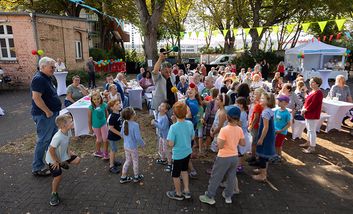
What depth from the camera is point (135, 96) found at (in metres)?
8.65

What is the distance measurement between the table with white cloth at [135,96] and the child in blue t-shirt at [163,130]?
408 centimetres

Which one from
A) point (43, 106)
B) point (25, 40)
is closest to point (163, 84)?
point (43, 106)

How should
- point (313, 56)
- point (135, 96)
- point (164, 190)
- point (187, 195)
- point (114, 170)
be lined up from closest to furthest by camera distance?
point (187, 195)
point (164, 190)
point (114, 170)
point (135, 96)
point (313, 56)

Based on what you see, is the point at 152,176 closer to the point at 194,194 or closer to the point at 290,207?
the point at 194,194

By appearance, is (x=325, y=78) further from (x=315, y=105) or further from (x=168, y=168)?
(x=168, y=168)

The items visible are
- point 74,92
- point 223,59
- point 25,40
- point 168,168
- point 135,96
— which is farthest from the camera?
point 223,59

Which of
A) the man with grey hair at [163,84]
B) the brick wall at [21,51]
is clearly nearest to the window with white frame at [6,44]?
the brick wall at [21,51]

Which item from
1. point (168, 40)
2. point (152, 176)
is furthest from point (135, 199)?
point (168, 40)

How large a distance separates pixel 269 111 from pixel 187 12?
29.6m

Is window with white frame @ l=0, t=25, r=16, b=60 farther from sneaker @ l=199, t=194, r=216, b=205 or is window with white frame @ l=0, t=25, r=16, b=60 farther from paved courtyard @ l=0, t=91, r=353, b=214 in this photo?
sneaker @ l=199, t=194, r=216, b=205

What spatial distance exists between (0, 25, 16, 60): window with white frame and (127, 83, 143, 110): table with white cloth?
978 centimetres

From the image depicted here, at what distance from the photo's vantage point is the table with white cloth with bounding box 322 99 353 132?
6355 mm

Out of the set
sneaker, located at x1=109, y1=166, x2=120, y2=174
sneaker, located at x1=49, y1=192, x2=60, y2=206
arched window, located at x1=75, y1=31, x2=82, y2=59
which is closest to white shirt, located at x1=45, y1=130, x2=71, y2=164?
sneaker, located at x1=49, y1=192, x2=60, y2=206

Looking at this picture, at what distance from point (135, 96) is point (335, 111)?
6079 millimetres
